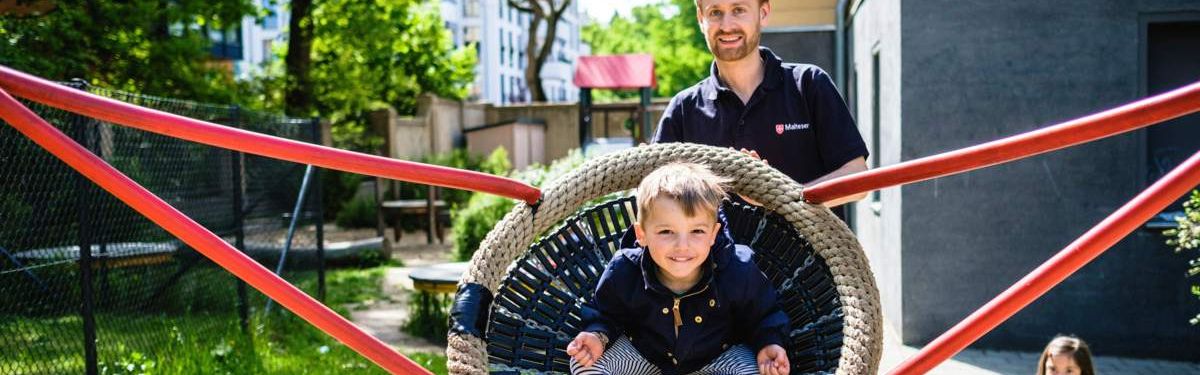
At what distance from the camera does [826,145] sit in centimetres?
297

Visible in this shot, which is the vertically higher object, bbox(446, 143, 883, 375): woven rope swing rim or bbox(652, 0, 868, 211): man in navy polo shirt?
bbox(652, 0, 868, 211): man in navy polo shirt

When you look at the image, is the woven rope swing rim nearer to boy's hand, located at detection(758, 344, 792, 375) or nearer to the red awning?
boy's hand, located at detection(758, 344, 792, 375)

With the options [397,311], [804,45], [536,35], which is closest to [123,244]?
[397,311]

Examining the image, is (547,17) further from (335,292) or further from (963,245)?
(963,245)

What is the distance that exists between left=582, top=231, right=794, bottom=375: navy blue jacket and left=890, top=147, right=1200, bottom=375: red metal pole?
526mm

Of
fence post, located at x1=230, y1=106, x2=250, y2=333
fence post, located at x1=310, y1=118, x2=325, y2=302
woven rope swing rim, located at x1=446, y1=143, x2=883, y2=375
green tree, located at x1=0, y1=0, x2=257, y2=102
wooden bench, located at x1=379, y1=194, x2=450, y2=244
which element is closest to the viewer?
woven rope swing rim, located at x1=446, y1=143, x2=883, y2=375

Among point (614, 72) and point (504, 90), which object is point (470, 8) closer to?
point (504, 90)

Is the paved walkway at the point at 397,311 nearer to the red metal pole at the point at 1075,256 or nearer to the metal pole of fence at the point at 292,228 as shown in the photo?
the metal pole of fence at the point at 292,228

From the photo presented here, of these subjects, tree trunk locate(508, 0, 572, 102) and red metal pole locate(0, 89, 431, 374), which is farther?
tree trunk locate(508, 0, 572, 102)

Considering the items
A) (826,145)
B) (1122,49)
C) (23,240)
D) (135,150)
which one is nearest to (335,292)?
(135,150)

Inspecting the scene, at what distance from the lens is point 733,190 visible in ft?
8.39

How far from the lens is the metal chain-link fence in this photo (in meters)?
4.55

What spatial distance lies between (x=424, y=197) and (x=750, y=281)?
14.6m

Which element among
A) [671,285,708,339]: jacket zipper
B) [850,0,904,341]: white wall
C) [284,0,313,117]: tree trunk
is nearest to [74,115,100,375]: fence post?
[671,285,708,339]: jacket zipper
